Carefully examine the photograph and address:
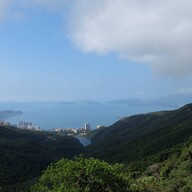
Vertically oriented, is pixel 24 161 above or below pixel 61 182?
below

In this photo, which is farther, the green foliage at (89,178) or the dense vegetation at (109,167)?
the dense vegetation at (109,167)

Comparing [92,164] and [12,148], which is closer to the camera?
[92,164]

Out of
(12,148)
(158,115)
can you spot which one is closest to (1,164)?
(12,148)

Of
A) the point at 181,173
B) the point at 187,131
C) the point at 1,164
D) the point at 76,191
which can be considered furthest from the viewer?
the point at 1,164

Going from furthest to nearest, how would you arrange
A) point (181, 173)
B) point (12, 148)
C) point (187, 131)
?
point (12, 148), point (187, 131), point (181, 173)

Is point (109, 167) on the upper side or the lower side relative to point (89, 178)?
upper

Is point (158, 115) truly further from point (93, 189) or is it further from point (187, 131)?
point (93, 189)

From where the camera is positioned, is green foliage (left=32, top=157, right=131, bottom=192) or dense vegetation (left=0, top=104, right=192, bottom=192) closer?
green foliage (left=32, top=157, right=131, bottom=192)

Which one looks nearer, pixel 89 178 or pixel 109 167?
pixel 89 178

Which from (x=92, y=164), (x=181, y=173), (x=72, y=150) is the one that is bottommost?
(x=72, y=150)
